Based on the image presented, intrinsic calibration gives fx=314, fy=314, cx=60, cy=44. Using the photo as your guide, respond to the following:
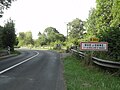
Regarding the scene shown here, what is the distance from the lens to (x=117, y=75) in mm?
14023

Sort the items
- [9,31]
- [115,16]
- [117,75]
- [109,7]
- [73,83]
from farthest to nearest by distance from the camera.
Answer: [109,7] → [115,16] → [9,31] → [117,75] → [73,83]

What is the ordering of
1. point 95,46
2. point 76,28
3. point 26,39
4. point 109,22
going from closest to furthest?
point 95,46 < point 109,22 < point 76,28 < point 26,39

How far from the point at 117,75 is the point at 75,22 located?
12142cm

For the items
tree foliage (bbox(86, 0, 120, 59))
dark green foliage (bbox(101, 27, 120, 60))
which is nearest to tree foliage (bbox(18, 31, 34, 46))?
tree foliage (bbox(86, 0, 120, 59))

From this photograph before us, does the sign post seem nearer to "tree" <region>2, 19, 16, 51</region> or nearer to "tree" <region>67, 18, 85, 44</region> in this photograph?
"tree" <region>2, 19, 16, 51</region>

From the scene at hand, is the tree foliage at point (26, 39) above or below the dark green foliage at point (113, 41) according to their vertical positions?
above

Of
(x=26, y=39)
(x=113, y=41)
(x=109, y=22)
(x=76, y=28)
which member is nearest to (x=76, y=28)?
(x=76, y=28)

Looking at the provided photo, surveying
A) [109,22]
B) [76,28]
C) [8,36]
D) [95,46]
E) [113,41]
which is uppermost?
[76,28]

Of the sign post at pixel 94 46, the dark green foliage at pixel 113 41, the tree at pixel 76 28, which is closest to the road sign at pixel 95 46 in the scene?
the sign post at pixel 94 46

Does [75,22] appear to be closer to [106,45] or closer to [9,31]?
[9,31]

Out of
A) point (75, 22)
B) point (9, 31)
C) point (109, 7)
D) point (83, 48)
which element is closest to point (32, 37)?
point (75, 22)

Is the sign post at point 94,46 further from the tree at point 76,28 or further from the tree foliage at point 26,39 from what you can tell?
the tree foliage at point 26,39

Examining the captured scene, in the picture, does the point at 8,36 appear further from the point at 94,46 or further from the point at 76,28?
the point at 76,28

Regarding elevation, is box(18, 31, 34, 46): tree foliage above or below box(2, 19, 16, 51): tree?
above
